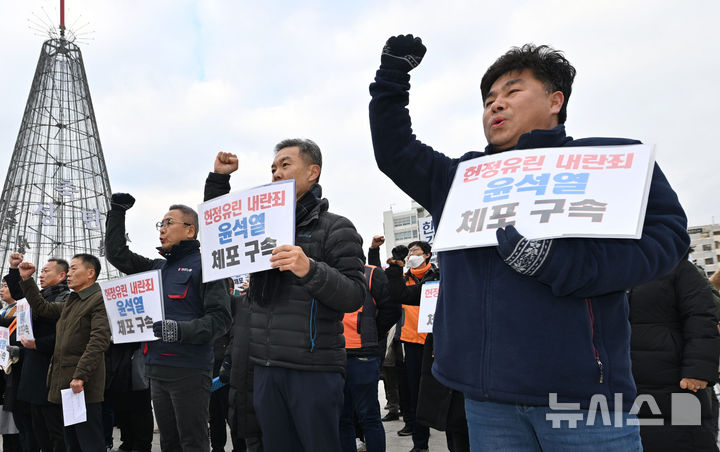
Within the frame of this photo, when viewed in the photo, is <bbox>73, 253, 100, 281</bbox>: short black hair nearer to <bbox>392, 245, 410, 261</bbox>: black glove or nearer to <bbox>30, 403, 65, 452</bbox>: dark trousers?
<bbox>30, 403, 65, 452</bbox>: dark trousers

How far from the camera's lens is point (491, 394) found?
58.9 inches

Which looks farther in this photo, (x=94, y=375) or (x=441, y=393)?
(x=94, y=375)

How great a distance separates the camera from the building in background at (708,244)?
4079 inches

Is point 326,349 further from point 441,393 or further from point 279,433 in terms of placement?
point 441,393

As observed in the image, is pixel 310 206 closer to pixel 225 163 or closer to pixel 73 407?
pixel 225 163

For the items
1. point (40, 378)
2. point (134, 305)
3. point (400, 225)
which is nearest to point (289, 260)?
point (134, 305)

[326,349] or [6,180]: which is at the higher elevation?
[6,180]

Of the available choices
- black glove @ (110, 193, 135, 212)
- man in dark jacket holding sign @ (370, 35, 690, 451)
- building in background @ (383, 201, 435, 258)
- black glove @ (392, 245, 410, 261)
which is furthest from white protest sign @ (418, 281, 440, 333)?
building in background @ (383, 201, 435, 258)

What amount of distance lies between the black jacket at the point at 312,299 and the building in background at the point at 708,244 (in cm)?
12119

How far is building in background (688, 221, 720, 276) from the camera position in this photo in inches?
4079

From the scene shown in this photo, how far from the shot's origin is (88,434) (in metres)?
4.22

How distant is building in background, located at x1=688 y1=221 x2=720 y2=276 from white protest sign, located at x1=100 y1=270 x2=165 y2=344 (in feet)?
397

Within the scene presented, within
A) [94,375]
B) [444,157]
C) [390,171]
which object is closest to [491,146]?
[444,157]

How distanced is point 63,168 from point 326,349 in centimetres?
2870
